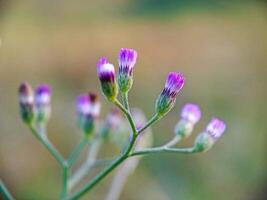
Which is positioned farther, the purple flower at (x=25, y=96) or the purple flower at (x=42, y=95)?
the purple flower at (x=42, y=95)

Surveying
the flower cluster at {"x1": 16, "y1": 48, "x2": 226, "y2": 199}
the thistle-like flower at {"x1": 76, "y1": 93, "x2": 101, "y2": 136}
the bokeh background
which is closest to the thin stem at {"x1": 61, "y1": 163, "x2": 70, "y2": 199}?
the flower cluster at {"x1": 16, "y1": 48, "x2": 226, "y2": 199}

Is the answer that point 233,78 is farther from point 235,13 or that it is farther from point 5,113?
point 5,113

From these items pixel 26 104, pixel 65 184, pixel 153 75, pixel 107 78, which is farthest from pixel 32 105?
pixel 153 75

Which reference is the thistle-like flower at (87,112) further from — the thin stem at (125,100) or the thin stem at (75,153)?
the thin stem at (125,100)

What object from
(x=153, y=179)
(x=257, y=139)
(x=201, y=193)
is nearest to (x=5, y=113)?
(x=153, y=179)

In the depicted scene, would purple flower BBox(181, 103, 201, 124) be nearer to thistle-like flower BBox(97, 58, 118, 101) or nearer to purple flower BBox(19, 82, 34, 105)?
thistle-like flower BBox(97, 58, 118, 101)

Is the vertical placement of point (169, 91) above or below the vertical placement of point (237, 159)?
above

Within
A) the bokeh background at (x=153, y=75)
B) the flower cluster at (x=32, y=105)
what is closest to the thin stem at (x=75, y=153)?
the flower cluster at (x=32, y=105)
